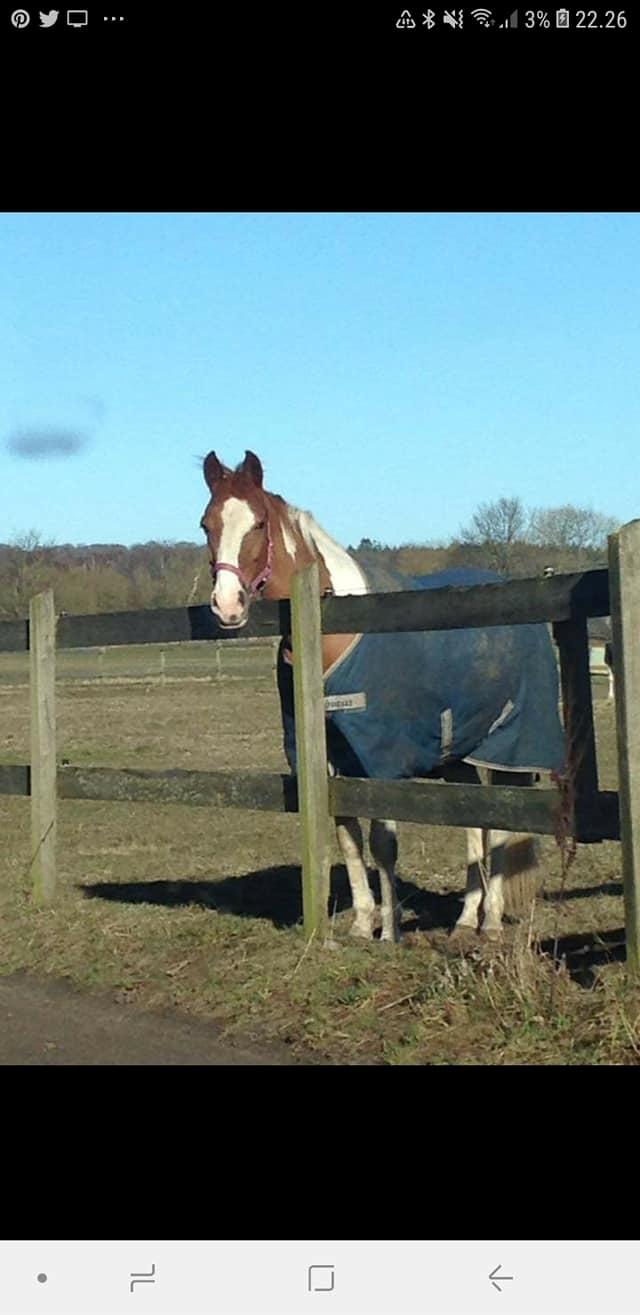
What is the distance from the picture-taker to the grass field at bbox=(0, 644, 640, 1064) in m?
4.24

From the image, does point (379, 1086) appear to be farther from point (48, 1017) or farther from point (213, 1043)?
point (48, 1017)

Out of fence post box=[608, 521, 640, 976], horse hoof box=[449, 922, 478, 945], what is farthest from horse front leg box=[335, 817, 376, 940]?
fence post box=[608, 521, 640, 976]

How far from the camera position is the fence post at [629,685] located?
432 centimetres

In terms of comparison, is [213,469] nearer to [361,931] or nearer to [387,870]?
[387,870]

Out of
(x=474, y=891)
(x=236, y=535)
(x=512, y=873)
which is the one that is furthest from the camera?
(x=474, y=891)

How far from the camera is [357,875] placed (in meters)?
6.25

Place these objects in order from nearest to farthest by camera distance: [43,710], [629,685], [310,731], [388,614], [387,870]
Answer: [629,685]
[388,614]
[310,731]
[387,870]
[43,710]

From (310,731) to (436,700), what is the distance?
72cm

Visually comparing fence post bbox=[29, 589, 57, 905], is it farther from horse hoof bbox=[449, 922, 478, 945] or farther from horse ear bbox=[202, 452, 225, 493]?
horse hoof bbox=[449, 922, 478, 945]

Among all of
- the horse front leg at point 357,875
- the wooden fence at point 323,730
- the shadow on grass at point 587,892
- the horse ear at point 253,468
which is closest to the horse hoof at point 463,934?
the horse front leg at point 357,875

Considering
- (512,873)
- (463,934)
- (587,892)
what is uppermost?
(512,873)

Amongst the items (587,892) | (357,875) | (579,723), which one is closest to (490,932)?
(357,875)

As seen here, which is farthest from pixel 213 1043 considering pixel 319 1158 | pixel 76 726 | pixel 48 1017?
pixel 76 726

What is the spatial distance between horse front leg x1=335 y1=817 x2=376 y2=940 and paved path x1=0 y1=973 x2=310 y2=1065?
1.33 metres
